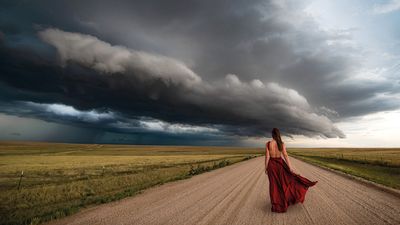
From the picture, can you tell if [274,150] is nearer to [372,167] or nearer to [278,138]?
[278,138]

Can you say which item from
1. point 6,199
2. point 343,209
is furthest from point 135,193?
point 343,209

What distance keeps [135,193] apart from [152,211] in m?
4.62

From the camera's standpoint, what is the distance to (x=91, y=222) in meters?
7.28

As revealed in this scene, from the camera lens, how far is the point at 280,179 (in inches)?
337

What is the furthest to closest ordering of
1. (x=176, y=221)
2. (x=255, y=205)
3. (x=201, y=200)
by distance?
(x=201, y=200), (x=255, y=205), (x=176, y=221)

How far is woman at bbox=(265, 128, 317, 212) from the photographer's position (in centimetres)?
841

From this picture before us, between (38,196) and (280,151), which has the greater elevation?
(280,151)

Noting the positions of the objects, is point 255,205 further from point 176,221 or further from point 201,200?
point 176,221

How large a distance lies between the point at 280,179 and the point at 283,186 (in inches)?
8.3

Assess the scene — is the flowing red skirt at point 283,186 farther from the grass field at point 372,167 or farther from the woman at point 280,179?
the grass field at point 372,167

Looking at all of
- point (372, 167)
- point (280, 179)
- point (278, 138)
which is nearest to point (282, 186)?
point (280, 179)

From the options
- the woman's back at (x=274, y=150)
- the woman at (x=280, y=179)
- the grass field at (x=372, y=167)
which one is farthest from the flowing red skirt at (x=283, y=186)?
the grass field at (x=372, y=167)

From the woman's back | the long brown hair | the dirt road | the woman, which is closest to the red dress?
the woman

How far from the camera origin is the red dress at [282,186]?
8.33 m
